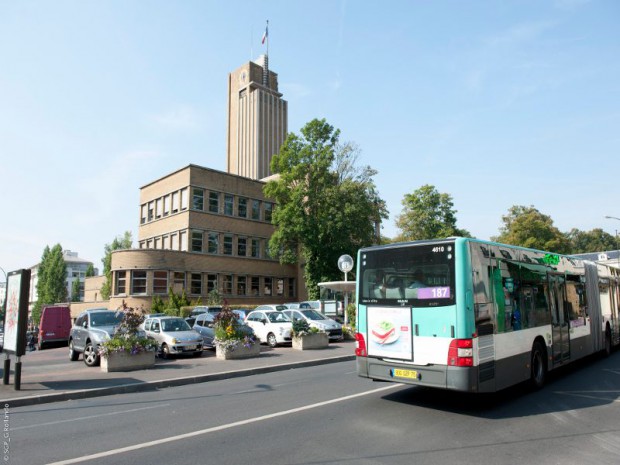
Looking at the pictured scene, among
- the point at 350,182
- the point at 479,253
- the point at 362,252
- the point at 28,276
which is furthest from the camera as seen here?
the point at 350,182

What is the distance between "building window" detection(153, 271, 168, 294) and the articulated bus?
32.9 meters

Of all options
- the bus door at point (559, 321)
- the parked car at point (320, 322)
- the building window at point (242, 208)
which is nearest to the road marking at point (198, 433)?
the bus door at point (559, 321)

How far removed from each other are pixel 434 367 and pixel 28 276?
9246 mm

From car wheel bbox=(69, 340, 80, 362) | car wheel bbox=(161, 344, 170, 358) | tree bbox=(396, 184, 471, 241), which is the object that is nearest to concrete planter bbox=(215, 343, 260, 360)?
car wheel bbox=(161, 344, 170, 358)

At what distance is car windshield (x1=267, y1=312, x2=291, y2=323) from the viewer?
69.3 ft

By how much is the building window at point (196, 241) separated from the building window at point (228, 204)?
12.2 feet

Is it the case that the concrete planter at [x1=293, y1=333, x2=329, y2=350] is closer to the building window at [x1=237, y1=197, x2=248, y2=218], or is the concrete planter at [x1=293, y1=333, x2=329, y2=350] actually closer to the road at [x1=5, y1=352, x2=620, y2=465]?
the road at [x1=5, y1=352, x2=620, y2=465]

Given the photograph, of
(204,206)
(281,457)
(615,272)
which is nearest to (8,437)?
(281,457)

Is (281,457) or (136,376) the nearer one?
(281,457)

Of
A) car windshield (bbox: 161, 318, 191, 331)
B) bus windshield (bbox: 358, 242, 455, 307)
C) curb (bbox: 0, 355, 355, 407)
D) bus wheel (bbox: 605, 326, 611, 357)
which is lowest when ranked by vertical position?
curb (bbox: 0, 355, 355, 407)

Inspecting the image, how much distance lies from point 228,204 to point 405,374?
38.7 metres

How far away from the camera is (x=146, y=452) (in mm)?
5805

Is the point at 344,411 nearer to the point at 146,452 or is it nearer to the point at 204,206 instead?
the point at 146,452

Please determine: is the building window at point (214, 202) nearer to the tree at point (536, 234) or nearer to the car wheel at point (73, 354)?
the car wheel at point (73, 354)
